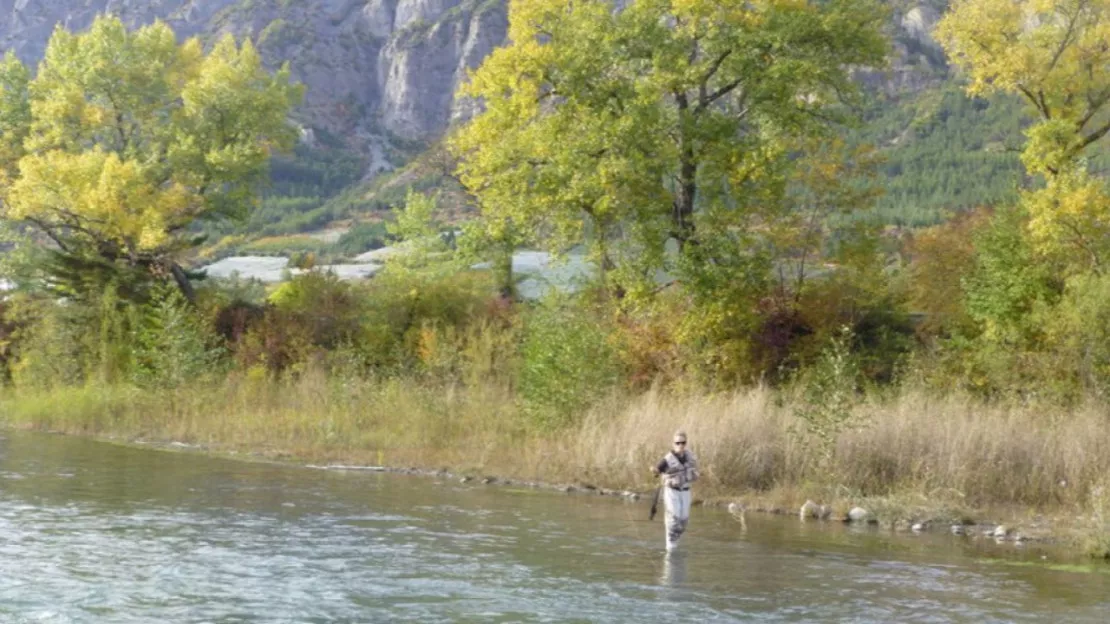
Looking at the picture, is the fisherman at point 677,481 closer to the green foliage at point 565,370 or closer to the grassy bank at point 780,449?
the grassy bank at point 780,449

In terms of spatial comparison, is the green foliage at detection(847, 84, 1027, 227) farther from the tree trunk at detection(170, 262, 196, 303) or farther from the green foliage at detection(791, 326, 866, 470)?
the green foliage at detection(791, 326, 866, 470)

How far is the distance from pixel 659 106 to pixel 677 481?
1817 cm

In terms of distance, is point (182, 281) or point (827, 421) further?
point (182, 281)

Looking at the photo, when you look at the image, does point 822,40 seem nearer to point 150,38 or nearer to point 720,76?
point 720,76

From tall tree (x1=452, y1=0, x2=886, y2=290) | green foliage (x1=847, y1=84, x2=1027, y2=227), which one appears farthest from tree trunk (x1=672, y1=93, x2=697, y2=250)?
green foliage (x1=847, y1=84, x2=1027, y2=227)

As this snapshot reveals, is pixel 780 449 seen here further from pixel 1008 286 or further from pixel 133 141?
pixel 133 141

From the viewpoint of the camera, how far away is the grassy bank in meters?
24.7

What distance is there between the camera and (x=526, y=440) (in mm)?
31984

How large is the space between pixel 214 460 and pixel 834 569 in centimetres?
1846

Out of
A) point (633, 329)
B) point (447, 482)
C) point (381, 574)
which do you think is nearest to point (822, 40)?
point (633, 329)

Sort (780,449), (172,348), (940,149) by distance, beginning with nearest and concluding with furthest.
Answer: (780,449) < (172,348) < (940,149)

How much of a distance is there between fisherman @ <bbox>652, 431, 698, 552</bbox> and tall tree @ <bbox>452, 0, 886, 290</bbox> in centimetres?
1535

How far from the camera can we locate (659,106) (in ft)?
120

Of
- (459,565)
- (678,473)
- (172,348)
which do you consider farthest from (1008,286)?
(172,348)
